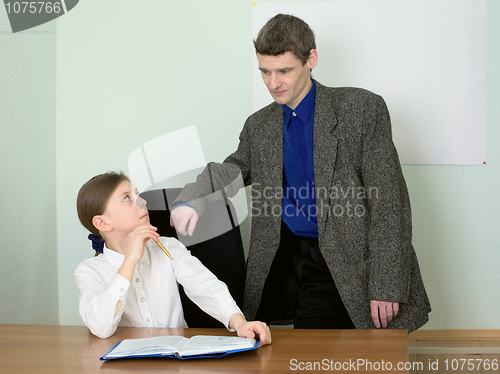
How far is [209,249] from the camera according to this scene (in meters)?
1.62

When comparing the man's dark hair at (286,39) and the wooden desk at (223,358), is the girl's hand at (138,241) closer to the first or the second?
the wooden desk at (223,358)

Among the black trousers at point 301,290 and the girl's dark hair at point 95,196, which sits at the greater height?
the girl's dark hair at point 95,196

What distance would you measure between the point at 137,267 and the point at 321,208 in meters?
0.57

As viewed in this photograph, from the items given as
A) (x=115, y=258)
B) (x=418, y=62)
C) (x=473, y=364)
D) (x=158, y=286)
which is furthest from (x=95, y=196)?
(x=473, y=364)

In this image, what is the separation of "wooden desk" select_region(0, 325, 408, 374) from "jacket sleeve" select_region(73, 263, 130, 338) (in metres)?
0.03

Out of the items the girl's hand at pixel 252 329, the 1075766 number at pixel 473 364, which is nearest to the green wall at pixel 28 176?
the girl's hand at pixel 252 329

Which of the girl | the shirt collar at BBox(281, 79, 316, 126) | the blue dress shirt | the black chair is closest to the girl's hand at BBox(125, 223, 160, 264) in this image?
the girl

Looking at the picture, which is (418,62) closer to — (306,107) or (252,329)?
(306,107)

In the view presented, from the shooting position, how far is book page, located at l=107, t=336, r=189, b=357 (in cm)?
87

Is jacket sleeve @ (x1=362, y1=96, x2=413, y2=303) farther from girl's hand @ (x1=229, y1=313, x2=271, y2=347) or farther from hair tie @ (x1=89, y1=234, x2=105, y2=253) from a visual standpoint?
hair tie @ (x1=89, y1=234, x2=105, y2=253)

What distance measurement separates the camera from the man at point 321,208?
1.40 m

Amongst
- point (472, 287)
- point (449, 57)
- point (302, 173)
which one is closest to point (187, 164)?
point (302, 173)

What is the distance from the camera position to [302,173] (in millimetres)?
1554

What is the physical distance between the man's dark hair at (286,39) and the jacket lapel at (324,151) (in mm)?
177
